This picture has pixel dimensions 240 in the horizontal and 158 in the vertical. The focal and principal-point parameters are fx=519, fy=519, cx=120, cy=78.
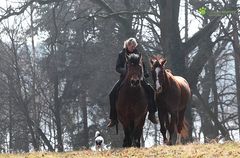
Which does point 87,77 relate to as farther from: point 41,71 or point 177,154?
point 177,154

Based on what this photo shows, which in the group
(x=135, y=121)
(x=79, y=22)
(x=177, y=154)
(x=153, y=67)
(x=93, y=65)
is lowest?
(x=177, y=154)

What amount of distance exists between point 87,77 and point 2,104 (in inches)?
341

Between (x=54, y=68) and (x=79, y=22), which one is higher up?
(x=79, y=22)

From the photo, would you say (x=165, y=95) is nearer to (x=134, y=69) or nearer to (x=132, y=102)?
(x=132, y=102)

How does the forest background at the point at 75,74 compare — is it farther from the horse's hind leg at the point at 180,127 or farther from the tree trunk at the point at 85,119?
the horse's hind leg at the point at 180,127

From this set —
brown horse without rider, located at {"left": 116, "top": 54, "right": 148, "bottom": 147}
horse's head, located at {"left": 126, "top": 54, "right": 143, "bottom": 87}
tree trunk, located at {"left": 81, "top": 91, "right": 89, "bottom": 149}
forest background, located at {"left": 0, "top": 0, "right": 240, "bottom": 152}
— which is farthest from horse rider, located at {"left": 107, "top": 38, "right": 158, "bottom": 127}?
tree trunk, located at {"left": 81, "top": 91, "right": 89, "bottom": 149}

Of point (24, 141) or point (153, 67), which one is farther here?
point (24, 141)

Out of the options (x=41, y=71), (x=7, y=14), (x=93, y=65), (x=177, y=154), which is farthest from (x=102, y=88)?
(x=177, y=154)

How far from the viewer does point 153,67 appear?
13.5m

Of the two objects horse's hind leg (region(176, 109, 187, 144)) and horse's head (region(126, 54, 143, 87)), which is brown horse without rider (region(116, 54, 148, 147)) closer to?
horse's head (region(126, 54, 143, 87))

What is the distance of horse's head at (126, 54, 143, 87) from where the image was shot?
12.0m

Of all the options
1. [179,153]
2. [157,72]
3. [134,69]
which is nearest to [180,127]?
[157,72]

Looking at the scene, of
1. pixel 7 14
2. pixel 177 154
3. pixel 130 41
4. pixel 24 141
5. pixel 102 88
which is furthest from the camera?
pixel 24 141

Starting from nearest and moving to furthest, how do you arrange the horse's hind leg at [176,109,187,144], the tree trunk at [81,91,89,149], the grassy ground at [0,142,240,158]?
the grassy ground at [0,142,240,158], the horse's hind leg at [176,109,187,144], the tree trunk at [81,91,89,149]
